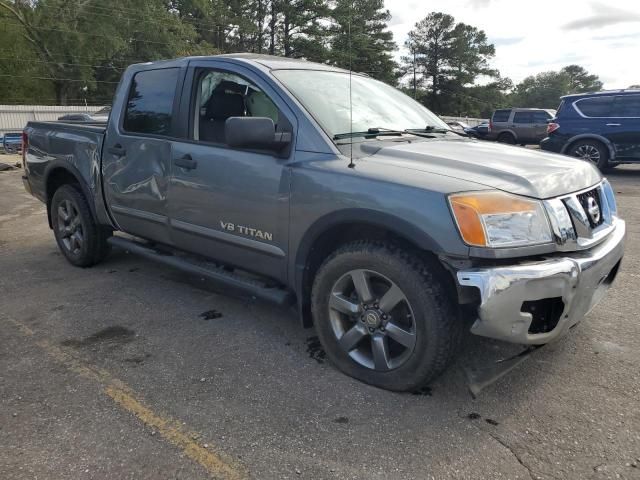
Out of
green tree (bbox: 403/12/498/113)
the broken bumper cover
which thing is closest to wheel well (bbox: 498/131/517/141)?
the broken bumper cover

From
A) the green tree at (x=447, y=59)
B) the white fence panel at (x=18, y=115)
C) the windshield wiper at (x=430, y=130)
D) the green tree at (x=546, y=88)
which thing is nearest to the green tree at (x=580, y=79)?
the green tree at (x=546, y=88)

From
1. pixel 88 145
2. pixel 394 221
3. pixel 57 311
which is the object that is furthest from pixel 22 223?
pixel 394 221

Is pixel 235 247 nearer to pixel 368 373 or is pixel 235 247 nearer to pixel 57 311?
pixel 368 373

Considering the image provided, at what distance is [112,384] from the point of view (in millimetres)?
2930

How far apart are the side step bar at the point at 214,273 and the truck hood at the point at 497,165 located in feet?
3.40

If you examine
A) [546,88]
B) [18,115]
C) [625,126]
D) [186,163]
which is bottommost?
[186,163]

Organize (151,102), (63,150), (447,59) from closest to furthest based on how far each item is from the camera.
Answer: (151,102) < (63,150) < (447,59)

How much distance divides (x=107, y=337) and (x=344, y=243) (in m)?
1.81

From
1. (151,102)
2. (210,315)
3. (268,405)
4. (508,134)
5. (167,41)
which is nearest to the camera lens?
(268,405)

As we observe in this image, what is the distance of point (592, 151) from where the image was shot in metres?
11.6

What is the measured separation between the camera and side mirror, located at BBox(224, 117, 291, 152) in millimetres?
2920

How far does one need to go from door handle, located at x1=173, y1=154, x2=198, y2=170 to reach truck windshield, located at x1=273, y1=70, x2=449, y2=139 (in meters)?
0.82

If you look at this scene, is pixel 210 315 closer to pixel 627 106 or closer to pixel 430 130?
pixel 430 130

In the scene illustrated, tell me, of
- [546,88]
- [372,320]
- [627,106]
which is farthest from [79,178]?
[546,88]
